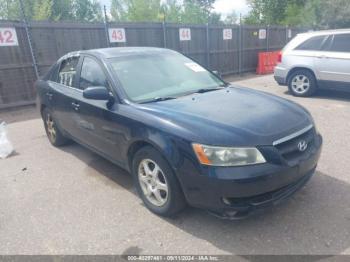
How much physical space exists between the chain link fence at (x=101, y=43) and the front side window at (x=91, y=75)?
5.42m

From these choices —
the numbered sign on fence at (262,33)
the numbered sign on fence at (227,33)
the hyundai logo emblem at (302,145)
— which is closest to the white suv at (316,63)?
the numbered sign on fence at (227,33)

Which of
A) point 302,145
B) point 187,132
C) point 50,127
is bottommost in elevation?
point 50,127

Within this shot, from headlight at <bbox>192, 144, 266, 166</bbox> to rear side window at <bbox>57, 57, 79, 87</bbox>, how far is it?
2.71 m

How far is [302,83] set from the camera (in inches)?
328

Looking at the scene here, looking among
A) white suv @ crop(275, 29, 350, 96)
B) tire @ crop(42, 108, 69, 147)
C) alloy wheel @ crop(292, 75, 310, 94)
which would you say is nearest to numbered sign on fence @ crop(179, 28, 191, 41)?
white suv @ crop(275, 29, 350, 96)

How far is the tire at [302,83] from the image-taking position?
8141 millimetres

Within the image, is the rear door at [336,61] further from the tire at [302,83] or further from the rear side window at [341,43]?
the tire at [302,83]

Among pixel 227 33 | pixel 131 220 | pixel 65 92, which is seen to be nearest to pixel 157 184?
pixel 131 220

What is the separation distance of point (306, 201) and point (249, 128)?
47.1 inches

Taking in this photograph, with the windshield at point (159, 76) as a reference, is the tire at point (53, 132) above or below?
below

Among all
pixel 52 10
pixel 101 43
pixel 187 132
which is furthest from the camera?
pixel 52 10

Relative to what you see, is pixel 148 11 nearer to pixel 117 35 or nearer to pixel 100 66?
pixel 117 35

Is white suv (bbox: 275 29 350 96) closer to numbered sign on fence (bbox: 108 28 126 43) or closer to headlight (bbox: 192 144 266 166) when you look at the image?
numbered sign on fence (bbox: 108 28 126 43)

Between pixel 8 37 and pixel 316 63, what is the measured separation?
317 inches
